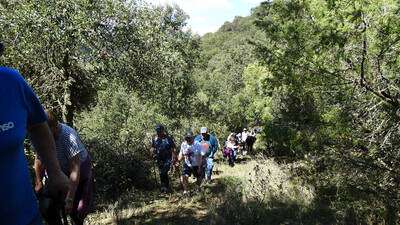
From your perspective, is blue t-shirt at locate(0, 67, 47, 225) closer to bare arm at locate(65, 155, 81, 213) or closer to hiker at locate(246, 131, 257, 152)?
bare arm at locate(65, 155, 81, 213)

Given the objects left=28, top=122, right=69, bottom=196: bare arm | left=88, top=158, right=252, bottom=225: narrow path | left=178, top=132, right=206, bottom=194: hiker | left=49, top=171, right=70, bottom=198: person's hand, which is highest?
left=28, top=122, right=69, bottom=196: bare arm

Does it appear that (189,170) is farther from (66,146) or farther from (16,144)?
(16,144)

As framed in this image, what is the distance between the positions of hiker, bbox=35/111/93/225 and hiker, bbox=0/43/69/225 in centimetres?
163

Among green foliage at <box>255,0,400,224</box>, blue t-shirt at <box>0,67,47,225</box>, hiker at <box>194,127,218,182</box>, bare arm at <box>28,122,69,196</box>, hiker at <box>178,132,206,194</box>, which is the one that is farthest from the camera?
hiker at <box>194,127,218,182</box>

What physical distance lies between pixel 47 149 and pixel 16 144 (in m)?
0.32

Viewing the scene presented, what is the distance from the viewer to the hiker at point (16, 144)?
1.95 m

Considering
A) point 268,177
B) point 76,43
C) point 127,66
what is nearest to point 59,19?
point 76,43

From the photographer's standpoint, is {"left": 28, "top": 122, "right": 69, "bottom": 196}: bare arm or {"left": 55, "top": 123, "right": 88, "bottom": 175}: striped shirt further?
{"left": 55, "top": 123, "right": 88, "bottom": 175}: striped shirt

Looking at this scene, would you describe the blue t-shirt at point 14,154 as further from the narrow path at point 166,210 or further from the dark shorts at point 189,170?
the dark shorts at point 189,170

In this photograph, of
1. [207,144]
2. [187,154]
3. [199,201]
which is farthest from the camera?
[207,144]

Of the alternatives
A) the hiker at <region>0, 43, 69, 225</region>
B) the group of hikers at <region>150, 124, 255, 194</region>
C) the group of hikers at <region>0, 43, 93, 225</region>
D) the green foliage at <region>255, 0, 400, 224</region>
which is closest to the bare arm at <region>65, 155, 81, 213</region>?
the group of hikers at <region>0, 43, 93, 225</region>

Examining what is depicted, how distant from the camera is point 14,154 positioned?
6.52ft

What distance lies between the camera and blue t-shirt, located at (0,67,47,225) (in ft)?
6.39

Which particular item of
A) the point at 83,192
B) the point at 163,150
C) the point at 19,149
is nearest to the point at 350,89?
the point at 163,150
